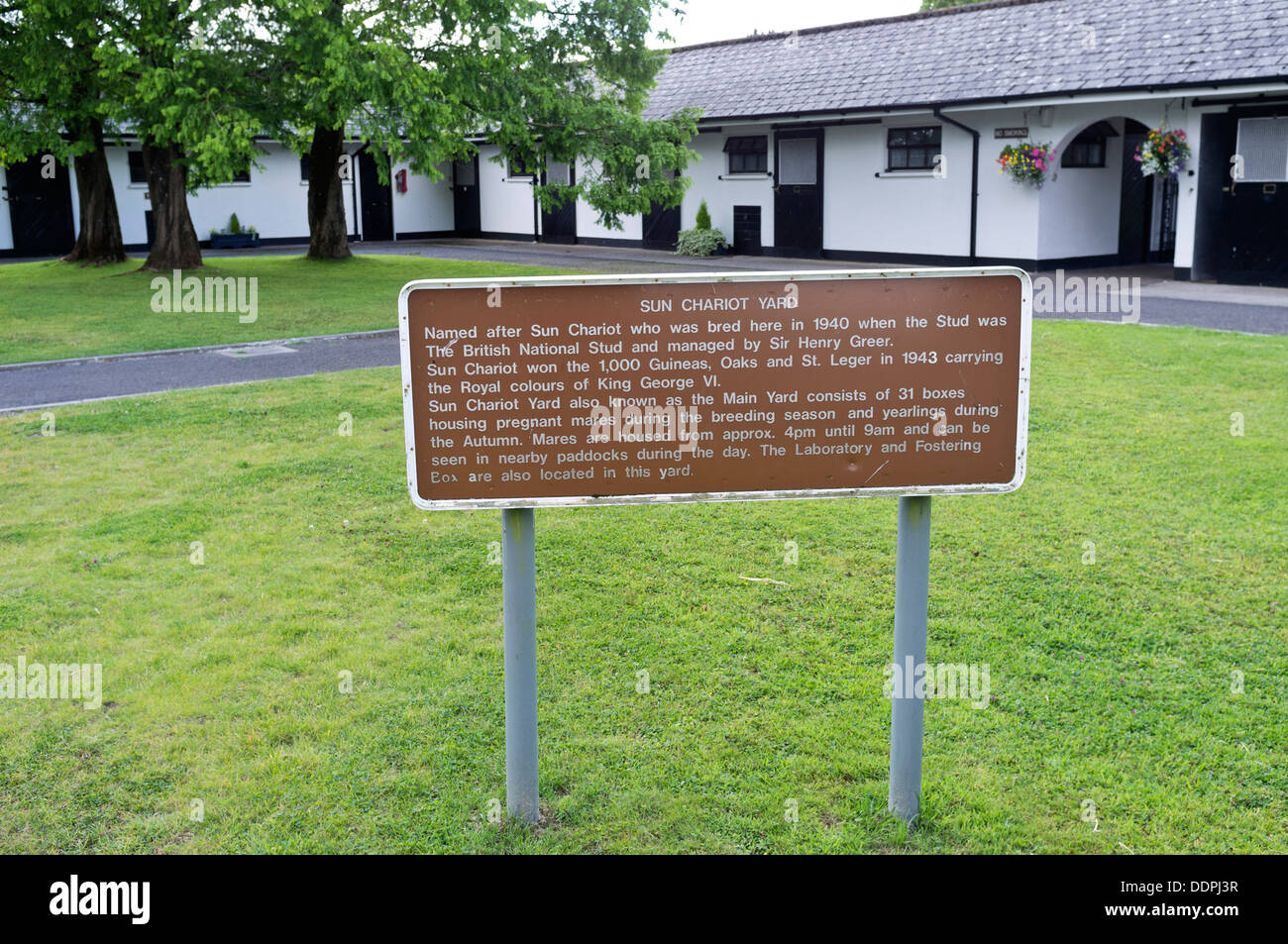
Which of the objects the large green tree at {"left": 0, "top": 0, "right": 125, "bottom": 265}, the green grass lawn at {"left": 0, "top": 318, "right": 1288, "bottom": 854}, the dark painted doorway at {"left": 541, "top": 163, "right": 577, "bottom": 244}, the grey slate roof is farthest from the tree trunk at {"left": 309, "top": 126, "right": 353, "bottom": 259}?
the green grass lawn at {"left": 0, "top": 318, "right": 1288, "bottom": 854}

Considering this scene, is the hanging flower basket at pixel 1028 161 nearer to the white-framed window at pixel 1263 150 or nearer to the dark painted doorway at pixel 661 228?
the white-framed window at pixel 1263 150

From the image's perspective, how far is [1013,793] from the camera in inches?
167

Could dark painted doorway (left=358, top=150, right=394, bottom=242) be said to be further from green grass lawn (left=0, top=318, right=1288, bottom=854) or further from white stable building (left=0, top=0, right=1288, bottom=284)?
green grass lawn (left=0, top=318, right=1288, bottom=854)

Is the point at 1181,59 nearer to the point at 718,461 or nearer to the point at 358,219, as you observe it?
the point at 718,461

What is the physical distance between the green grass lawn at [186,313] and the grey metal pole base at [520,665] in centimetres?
1152

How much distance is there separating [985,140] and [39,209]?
25332 millimetres

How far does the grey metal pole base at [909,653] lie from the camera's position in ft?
13.2

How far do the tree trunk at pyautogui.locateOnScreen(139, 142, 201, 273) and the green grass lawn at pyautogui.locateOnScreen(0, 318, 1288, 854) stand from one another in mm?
16584
